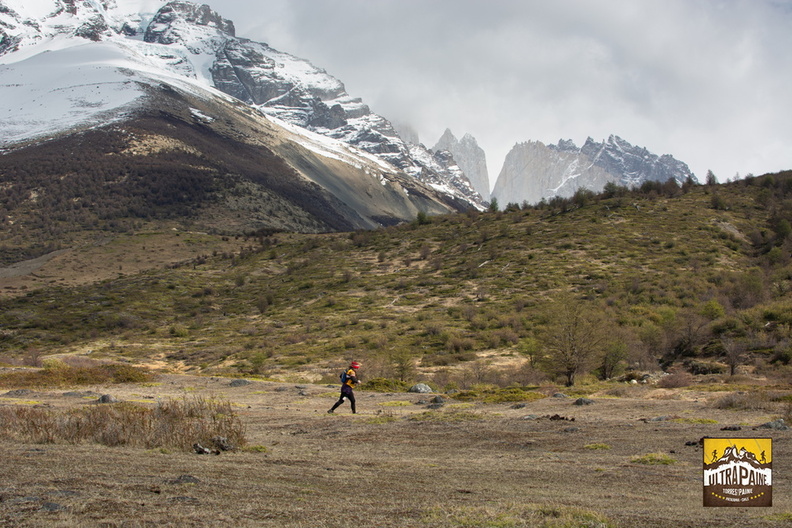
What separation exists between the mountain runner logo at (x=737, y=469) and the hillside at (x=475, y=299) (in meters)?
19.4

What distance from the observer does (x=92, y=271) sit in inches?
3275

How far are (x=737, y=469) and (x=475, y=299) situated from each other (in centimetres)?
4433

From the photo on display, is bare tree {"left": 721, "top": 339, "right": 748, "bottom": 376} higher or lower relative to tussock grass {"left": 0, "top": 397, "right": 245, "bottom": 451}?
higher

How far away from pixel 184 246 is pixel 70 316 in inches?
1619

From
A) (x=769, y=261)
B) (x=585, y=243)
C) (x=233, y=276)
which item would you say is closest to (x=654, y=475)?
(x=769, y=261)

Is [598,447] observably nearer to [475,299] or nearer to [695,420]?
[695,420]

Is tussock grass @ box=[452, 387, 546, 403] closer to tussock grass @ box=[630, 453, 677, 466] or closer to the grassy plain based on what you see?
the grassy plain

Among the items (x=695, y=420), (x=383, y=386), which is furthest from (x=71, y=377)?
(x=695, y=420)

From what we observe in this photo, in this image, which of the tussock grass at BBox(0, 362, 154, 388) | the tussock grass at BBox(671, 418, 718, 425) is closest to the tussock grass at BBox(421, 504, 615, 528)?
the tussock grass at BBox(671, 418, 718, 425)

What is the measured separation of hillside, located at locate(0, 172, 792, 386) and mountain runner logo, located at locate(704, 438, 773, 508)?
63.5ft

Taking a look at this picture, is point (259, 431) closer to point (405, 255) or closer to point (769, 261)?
point (769, 261)

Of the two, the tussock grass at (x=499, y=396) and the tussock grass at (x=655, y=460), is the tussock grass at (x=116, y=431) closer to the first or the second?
the tussock grass at (x=655, y=460)

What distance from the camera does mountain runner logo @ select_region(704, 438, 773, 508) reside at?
18.6ft

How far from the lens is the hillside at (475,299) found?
29.2m
